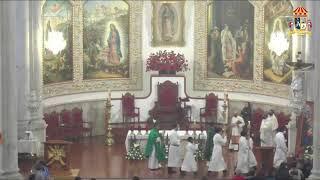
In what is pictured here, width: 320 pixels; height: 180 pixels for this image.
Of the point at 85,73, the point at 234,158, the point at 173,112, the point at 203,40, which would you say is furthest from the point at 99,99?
the point at 234,158

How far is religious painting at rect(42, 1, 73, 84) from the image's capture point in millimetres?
27516

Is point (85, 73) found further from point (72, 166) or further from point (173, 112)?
point (72, 166)

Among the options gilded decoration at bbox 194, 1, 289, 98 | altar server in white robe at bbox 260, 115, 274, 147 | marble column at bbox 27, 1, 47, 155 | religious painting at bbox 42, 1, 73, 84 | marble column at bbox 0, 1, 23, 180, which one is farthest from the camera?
gilded decoration at bbox 194, 1, 289, 98

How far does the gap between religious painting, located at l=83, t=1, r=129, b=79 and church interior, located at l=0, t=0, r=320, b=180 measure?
0.13ft

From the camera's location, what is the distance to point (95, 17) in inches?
1150

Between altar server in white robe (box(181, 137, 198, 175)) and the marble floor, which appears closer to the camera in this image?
altar server in white robe (box(181, 137, 198, 175))

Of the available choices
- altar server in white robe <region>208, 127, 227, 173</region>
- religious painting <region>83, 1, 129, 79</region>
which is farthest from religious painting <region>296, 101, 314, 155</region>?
religious painting <region>83, 1, 129, 79</region>

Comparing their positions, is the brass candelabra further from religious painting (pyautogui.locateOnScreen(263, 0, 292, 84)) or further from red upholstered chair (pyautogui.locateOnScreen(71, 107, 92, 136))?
religious painting (pyautogui.locateOnScreen(263, 0, 292, 84))

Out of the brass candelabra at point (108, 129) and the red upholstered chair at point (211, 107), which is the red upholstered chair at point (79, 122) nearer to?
the brass candelabra at point (108, 129)

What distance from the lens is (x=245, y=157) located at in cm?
2186

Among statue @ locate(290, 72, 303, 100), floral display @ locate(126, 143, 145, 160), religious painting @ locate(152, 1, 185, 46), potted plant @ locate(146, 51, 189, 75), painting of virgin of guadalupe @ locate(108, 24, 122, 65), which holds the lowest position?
floral display @ locate(126, 143, 145, 160)

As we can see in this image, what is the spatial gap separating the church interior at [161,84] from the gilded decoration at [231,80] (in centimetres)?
4

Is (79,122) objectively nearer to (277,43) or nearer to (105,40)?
(105,40)

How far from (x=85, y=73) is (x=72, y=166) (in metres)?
6.81
